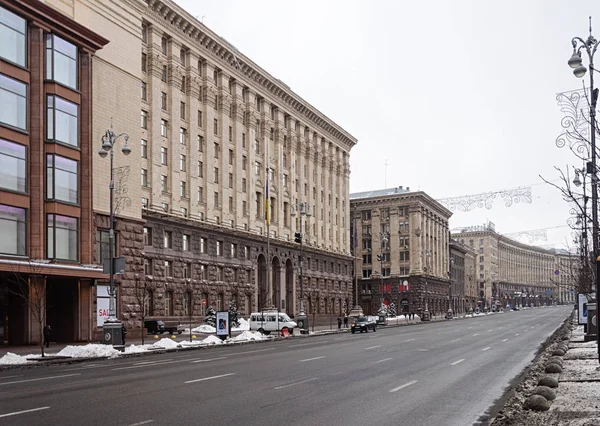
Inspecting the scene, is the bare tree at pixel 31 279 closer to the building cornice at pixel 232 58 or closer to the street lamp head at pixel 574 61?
the street lamp head at pixel 574 61

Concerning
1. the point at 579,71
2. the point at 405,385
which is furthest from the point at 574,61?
the point at 405,385

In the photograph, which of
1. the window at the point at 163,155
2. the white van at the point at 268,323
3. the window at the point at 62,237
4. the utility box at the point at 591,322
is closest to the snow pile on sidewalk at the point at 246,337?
the white van at the point at 268,323

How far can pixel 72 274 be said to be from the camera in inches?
1666

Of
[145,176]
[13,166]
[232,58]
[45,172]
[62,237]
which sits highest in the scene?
[232,58]

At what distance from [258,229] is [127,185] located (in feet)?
101

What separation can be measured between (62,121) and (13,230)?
766 centimetres

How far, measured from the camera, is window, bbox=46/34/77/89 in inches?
1672

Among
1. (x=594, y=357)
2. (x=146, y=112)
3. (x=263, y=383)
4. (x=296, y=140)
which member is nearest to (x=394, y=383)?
(x=263, y=383)

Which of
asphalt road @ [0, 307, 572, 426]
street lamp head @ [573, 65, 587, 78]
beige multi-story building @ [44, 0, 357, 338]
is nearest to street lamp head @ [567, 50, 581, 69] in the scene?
street lamp head @ [573, 65, 587, 78]

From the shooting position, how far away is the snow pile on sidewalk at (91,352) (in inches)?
1271

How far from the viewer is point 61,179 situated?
42.8 metres

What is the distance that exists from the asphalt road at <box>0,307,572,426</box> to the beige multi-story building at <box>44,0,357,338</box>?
1007 inches

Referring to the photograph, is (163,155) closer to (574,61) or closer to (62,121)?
(62,121)

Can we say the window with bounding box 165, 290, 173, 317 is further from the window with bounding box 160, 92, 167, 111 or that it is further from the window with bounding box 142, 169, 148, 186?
the window with bounding box 160, 92, 167, 111
